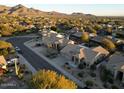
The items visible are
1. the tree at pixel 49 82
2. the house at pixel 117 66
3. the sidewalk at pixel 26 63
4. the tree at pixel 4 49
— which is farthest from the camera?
the tree at pixel 4 49

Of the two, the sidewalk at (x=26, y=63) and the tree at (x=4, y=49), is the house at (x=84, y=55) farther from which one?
the tree at (x=4, y=49)

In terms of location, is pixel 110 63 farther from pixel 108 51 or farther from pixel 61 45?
pixel 61 45

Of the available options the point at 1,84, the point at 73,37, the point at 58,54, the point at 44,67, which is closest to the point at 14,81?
the point at 1,84

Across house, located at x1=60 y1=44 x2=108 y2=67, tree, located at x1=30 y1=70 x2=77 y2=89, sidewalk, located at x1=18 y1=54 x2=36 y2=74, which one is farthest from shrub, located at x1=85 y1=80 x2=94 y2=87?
sidewalk, located at x1=18 y1=54 x2=36 y2=74

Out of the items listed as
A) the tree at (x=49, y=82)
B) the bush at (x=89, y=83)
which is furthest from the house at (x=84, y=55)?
the tree at (x=49, y=82)

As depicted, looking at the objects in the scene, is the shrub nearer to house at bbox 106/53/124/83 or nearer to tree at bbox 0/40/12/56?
house at bbox 106/53/124/83

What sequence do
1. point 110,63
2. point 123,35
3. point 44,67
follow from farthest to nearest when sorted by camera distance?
1. point 123,35
2. point 44,67
3. point 110,63

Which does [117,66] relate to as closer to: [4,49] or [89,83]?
[89,83]

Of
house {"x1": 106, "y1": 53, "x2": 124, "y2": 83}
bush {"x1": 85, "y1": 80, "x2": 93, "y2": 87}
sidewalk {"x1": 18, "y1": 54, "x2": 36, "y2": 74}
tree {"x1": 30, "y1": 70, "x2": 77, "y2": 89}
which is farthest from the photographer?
sidewalk {"x1": 18, "y1": 54, "x2": 36, "y2": 74}

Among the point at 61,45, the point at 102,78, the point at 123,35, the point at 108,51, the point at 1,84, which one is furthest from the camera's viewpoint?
the point at 123,35
